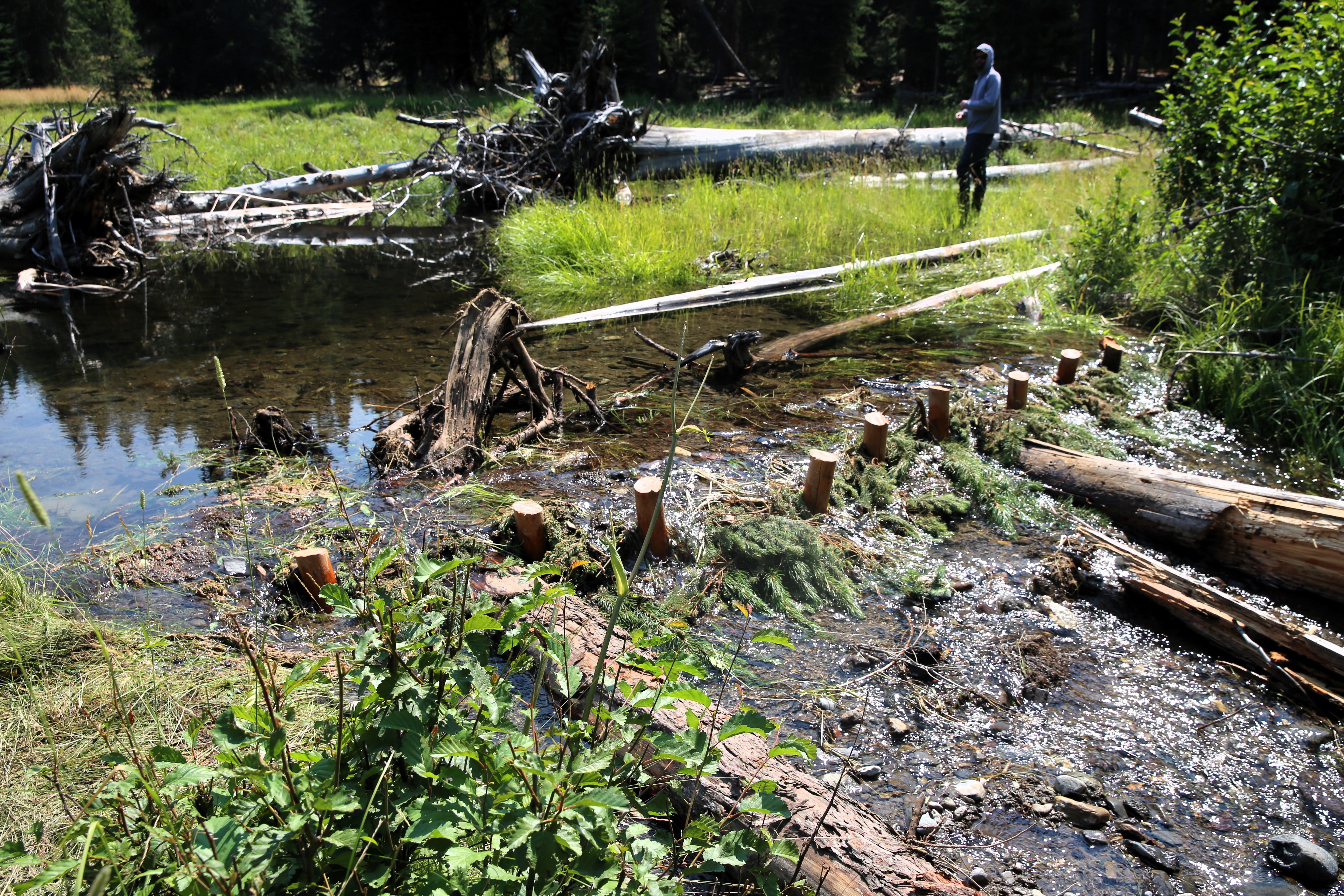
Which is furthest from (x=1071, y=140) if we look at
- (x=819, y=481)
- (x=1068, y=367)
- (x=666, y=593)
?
(x=666, y=593)

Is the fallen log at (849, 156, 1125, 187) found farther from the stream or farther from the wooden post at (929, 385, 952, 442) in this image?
the wooden post at (929, 385, 952, 442)

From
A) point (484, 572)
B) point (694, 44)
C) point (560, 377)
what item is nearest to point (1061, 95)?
point (694, 44)

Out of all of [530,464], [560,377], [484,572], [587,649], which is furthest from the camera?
[560,377]

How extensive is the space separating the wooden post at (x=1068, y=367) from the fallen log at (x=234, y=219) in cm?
1153

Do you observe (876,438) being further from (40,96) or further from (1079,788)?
(40,96)

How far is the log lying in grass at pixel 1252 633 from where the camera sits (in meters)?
3.13

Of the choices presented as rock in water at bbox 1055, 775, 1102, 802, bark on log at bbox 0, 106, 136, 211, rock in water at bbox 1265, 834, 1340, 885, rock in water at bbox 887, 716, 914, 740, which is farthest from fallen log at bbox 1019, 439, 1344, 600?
bark on log at bbox 0, 106, 136, 211

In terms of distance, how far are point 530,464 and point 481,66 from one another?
37.5 meters

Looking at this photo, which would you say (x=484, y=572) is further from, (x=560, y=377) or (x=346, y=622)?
(x=560, y=377)

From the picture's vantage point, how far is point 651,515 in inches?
154

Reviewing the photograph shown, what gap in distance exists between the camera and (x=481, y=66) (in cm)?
3669

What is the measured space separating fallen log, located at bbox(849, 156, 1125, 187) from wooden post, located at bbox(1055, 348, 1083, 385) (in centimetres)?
Answer: 591

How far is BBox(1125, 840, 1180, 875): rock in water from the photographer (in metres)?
2.44

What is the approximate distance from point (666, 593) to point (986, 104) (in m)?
9.08
